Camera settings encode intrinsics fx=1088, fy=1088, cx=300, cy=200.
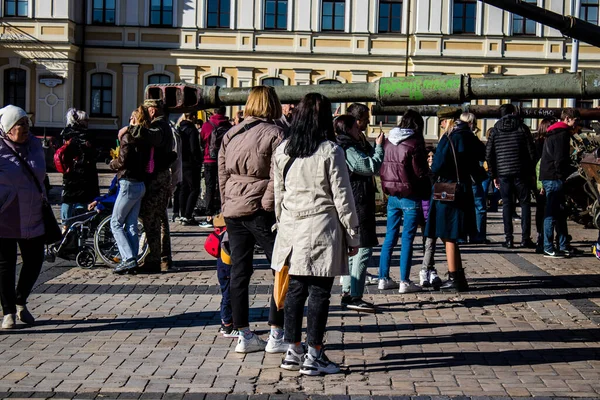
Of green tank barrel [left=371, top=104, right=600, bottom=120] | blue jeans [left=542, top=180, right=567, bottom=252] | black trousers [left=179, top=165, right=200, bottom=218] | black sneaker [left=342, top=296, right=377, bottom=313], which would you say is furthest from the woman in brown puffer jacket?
green tank barrel [left=371, top=104, right=600, bottom=120]

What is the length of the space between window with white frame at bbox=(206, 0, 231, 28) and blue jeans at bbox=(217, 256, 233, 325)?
115 ft

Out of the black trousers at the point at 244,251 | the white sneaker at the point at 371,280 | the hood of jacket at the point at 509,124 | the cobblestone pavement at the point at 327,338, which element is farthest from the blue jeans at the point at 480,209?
the black trousers at the point at 244,251

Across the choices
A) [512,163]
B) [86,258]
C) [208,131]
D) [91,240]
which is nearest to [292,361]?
[86,258]

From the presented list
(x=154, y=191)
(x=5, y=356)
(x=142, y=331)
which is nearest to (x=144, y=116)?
(x=154, y=191)

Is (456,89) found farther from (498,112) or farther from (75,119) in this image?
(498,112)

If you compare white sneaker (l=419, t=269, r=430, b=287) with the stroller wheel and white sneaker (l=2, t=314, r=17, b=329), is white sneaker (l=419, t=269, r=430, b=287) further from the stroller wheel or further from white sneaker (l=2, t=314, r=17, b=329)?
white sneaker (l=2, t=314, r=17, b=329)

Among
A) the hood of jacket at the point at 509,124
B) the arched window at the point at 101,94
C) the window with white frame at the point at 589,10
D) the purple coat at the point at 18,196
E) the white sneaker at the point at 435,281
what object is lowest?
the white sneaker at the point at 435,281

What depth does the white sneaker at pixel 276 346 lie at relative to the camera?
304 inches

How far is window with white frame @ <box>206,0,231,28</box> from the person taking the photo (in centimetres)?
4241

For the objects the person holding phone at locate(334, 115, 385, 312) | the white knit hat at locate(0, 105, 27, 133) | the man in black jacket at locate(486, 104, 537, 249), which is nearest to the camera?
the white knit hat at locate(0, 105, 27, 133)

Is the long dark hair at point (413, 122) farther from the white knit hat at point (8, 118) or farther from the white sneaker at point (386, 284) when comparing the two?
the white knit hat at point (8, 118)

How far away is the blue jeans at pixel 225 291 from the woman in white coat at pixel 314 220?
1.13 m

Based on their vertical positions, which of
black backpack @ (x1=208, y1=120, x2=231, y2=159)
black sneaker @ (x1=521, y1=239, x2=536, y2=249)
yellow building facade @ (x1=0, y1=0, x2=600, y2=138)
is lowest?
black sneaker @ (x1=521, y1=239, x2=536, y2=249)

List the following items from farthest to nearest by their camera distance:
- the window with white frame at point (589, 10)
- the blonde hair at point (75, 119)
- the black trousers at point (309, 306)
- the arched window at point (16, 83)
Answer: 1. the arched window at point (16, 83)
2. the window with white frame at point (589, 10)
3. the blonde hair at point (75, 119)
4. the black trousers at point (309, 306)
